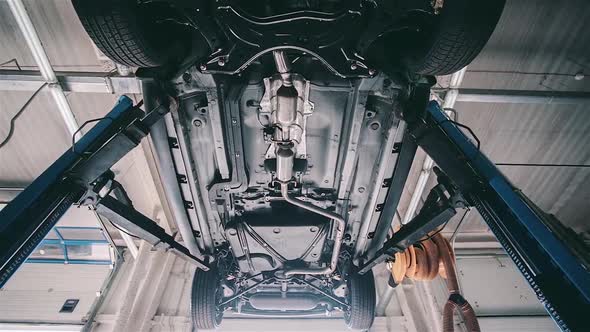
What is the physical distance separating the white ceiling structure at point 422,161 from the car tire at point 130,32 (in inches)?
70.2

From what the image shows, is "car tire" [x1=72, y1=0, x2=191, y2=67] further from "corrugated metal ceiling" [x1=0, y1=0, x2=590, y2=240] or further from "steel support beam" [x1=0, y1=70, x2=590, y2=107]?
"corrugated metal ceiling" [x1=0, y1=0, x2=590, y2=240]

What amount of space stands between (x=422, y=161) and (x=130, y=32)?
3.31m

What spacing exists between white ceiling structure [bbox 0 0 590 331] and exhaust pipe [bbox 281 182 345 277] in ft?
6.46

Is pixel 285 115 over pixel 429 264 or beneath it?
beneath

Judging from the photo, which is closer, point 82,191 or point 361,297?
point 82,191

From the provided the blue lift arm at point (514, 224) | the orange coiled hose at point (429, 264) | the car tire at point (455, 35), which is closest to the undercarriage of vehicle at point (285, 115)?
the car tire at point (455, 35)

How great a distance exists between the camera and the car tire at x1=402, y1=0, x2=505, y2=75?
1156mm

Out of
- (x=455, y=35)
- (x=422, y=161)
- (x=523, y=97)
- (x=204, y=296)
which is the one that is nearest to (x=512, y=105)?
(x=523, y=97)

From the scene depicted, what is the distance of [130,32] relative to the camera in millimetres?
1212

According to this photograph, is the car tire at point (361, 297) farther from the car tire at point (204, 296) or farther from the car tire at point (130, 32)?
the car tire at point (130, 32)

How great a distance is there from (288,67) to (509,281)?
4.67 meters

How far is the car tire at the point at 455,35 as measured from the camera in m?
1.16

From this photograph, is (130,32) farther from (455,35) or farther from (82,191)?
(455,35)

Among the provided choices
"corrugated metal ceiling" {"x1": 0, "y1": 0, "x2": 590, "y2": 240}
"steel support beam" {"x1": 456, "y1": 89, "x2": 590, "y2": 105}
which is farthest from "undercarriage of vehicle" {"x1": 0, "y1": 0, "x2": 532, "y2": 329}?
"corrugated metal ceiling" {"x1": 0, "y1": 0, "x2": 590, "y2": 240}
